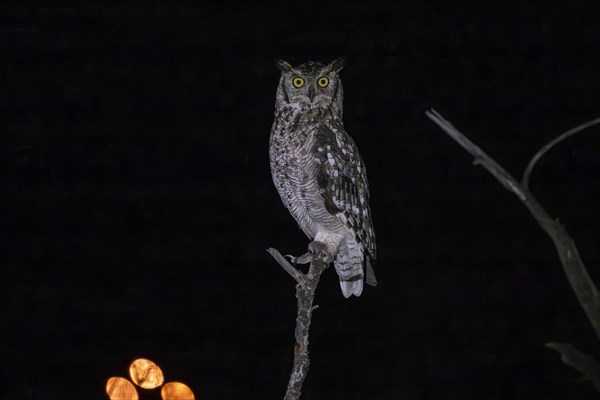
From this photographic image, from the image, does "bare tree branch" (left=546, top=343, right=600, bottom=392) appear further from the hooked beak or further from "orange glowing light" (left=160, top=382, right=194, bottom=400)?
"orange glowing light" (left=160, top=382, right=194, bottom=400)

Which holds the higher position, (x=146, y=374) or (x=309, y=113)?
(x=309, y=113)

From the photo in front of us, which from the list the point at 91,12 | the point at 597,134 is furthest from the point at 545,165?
the point at 91,12

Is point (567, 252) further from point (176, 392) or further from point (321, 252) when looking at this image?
point (176, 392)

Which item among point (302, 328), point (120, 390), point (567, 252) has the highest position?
point (567, 252)

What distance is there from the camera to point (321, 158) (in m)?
1.43

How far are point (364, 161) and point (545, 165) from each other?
0.36m

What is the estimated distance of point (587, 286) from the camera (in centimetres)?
125

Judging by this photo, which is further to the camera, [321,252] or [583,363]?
[321,252]

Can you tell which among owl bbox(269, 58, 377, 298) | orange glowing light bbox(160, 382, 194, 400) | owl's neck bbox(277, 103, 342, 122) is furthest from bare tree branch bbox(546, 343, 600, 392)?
orange glowing light bbox(160, 382, 194, 400)

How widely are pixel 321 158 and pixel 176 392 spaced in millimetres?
515

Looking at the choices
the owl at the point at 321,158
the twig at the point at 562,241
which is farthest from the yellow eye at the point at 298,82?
the twig at the point at 562,241

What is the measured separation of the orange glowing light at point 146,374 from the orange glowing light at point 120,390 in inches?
0.7

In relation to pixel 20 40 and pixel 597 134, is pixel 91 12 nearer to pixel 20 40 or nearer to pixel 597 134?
pixel 20 40

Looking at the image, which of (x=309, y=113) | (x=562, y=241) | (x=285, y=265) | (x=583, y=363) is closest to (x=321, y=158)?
(x=309, y=113)
